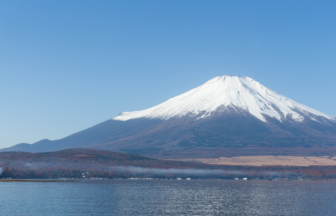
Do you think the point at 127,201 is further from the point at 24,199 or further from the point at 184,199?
the point at 24,199

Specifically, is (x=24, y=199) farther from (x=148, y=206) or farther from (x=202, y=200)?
(x=202, y=200)

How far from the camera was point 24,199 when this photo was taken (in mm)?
106438

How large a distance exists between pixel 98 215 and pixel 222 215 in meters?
23.5

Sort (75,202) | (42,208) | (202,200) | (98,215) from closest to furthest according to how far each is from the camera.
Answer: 1. (98,215)
2. (42,208)
3. (75,202)
4. (202,200)

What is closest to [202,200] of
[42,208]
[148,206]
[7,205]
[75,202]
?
[148,206]

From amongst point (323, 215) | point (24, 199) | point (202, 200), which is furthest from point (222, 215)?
point (24, 199)

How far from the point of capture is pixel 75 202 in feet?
324

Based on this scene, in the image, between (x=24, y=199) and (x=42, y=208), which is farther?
(x=24, y=199)

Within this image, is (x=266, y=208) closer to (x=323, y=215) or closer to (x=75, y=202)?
(x=323, y=215)

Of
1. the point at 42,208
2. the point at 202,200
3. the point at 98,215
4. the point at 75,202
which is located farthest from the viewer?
the point at 202,200

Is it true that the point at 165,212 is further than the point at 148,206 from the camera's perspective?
No

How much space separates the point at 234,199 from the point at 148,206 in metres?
27.5

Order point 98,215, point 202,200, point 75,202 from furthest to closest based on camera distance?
point 202,200 → point 75,202 → point 98,215

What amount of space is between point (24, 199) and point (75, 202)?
1683 cm
